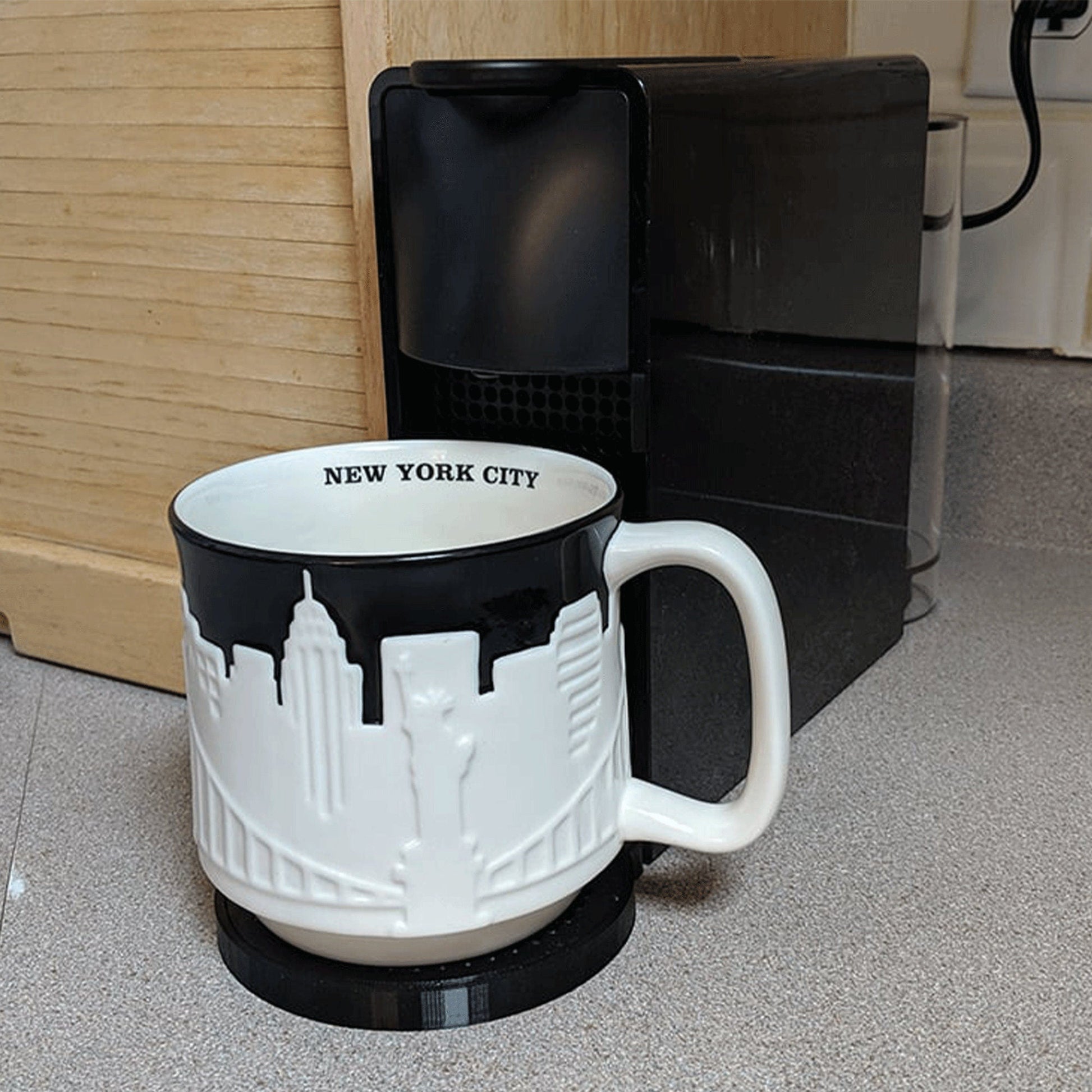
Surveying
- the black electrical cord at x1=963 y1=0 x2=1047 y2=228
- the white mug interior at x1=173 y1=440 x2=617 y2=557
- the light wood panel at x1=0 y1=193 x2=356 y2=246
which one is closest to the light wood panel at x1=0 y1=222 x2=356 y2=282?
the light wood panel at x1=0 y1=193 x2=356 y2=246

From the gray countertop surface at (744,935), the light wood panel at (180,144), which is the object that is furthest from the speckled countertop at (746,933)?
the light wood panel at (180,144)

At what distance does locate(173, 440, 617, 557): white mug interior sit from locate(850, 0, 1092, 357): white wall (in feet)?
1.38

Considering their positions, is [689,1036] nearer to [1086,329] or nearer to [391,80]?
[391,80]

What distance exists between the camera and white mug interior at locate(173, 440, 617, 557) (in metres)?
0.49

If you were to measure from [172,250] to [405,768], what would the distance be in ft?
0.97

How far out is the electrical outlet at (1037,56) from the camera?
0.77m

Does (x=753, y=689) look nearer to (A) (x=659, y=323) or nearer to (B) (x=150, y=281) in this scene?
(A) (x=659, y=323)

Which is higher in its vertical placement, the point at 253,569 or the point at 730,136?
the point at 730,136

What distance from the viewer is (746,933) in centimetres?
50

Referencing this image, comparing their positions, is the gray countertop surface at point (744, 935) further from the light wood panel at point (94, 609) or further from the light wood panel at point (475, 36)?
the light wood panel at point (475, 36)

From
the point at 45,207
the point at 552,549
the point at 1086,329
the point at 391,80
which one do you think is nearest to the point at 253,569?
the point at 552,549

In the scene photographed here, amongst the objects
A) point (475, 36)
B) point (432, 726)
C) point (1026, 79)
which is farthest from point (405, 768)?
point (1026, 79)

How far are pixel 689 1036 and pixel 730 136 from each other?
291 millimetres

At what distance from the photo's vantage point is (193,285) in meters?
0.63
